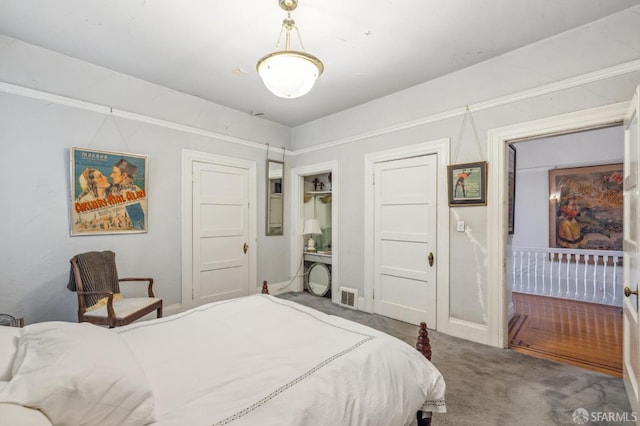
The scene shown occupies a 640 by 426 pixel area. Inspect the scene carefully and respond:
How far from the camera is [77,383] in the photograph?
0.92 meters

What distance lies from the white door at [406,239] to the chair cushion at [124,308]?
8.57ft

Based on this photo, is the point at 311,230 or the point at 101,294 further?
the point at 311,230

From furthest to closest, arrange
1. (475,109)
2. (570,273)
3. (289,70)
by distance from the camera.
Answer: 1. (570,273)
2. (475,109)
3. (289,70)

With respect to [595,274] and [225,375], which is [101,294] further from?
[595,274]

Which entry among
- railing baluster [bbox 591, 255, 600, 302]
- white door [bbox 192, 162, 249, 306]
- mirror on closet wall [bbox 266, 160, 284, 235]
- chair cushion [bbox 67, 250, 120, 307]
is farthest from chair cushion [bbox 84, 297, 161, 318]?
railing baluster [bbox 591, 255, 600, 302]

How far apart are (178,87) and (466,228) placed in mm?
3640

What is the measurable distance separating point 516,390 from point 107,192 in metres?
4.06

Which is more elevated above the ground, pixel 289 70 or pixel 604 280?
pixel 289 70

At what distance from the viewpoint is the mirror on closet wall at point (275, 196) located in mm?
4593

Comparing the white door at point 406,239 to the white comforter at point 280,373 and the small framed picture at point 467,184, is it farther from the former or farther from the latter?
the white comforter at point 280,373

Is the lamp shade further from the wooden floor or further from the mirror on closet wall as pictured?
the wooden floor

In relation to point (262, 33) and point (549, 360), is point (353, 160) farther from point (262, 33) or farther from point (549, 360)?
point (549, 360)

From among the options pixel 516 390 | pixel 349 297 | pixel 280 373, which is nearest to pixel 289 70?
pixel 280 373

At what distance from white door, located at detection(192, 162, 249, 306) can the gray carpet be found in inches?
108
